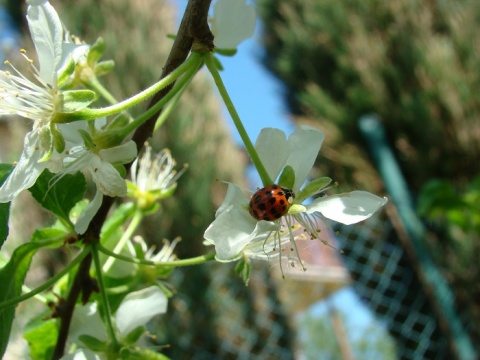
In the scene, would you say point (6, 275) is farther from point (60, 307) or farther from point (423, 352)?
point (423, 352)

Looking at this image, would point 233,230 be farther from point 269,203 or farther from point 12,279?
point 12,279

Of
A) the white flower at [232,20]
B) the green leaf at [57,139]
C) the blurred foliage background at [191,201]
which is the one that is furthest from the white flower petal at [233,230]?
the blurred foliage background at [191,201]

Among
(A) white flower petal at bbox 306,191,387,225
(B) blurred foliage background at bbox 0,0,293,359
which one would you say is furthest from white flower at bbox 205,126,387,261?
(B) blurred foliage background at bbox 0,0,293,359

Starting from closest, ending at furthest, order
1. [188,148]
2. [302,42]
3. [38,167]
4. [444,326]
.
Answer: [38,167], [444,326], [188,148], [302,42]

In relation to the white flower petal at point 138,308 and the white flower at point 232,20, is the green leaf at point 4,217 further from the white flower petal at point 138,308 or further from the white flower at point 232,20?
the white flower at point 232,20

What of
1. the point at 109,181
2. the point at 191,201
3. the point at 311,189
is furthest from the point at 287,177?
the point at 191,201

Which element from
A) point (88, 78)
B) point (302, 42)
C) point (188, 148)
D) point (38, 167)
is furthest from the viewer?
point (302, 42)

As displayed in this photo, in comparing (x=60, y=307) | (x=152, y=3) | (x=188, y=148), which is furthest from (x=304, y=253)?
(x=152, y=3)
